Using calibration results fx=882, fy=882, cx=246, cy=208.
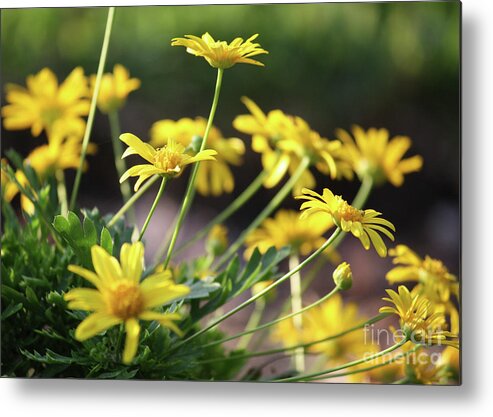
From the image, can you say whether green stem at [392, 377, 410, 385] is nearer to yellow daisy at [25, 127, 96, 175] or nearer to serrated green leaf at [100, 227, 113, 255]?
serrated green leaf at [100, 227, 113, 255]

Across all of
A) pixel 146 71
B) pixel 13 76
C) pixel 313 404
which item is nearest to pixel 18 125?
pixel 13 76

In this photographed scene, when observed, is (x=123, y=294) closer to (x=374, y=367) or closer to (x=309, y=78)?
(x=374, y=367)

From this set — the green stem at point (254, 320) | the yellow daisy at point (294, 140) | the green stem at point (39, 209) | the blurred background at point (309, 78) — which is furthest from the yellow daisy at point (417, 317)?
the green stem at point (39, 209)

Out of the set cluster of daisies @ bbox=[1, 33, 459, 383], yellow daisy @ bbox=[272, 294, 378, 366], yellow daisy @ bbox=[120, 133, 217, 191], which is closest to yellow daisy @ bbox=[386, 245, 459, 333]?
cluster of daisies @ bbox=[1, 33, 459, 383]

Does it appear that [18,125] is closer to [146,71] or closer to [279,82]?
[146,71]

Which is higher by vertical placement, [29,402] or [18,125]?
[18,125]

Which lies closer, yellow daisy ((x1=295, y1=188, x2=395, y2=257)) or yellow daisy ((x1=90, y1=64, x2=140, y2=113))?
yellow daisy ((x1=295, y1=188, x2=395, y2=257))

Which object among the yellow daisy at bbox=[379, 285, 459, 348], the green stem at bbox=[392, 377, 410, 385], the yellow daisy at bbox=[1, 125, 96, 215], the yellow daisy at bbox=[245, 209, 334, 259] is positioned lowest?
the green stem at bbox=[392, 377, 410, 385]
